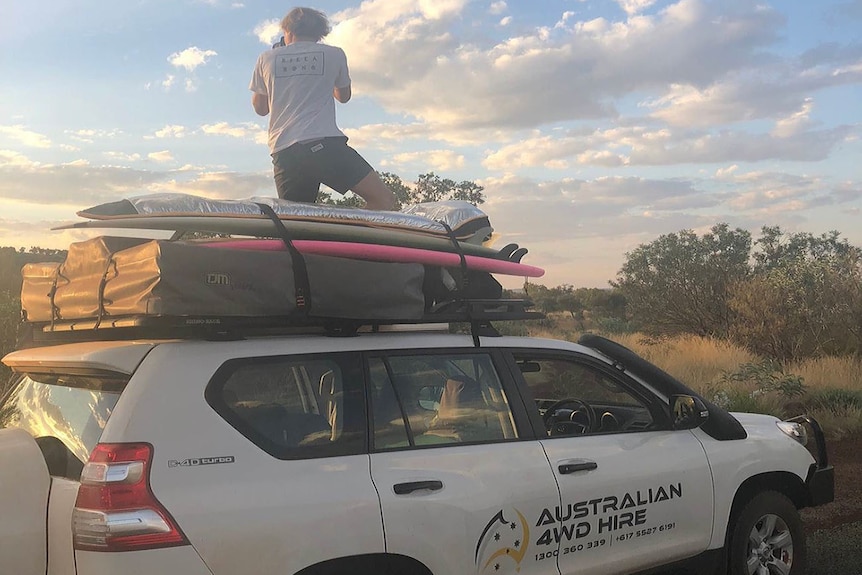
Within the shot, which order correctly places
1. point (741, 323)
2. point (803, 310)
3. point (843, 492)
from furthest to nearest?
Answer: point (741, 323) < point (803, 310) < point (843, 492)

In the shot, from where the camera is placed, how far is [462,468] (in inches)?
127

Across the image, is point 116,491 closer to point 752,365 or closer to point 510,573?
point 510,573

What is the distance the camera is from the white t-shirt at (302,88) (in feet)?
15.8

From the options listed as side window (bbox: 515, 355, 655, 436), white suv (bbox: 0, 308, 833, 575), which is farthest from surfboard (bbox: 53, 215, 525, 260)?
side window (bbox: 515, 355, 655, 436)

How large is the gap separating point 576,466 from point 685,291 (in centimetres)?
1558

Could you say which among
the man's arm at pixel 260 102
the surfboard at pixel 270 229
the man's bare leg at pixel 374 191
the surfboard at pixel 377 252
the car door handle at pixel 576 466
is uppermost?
the man's arm at pixel 260 102

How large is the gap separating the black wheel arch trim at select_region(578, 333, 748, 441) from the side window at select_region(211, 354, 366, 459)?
156cm

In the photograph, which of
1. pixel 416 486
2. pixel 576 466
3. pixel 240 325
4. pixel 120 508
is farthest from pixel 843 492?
pixel 120 508

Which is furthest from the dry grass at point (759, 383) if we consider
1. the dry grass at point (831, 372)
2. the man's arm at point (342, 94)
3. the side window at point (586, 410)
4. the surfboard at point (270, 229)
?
the surfboard at point (270, 229)

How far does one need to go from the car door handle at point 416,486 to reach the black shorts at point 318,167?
2314mm

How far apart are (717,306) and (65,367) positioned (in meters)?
16.5

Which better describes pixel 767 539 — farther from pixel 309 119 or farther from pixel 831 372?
pixel 831 372

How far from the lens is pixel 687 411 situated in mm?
4039

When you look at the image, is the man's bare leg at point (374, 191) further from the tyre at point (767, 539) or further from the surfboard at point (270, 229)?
the tyre at point (767, 539)
